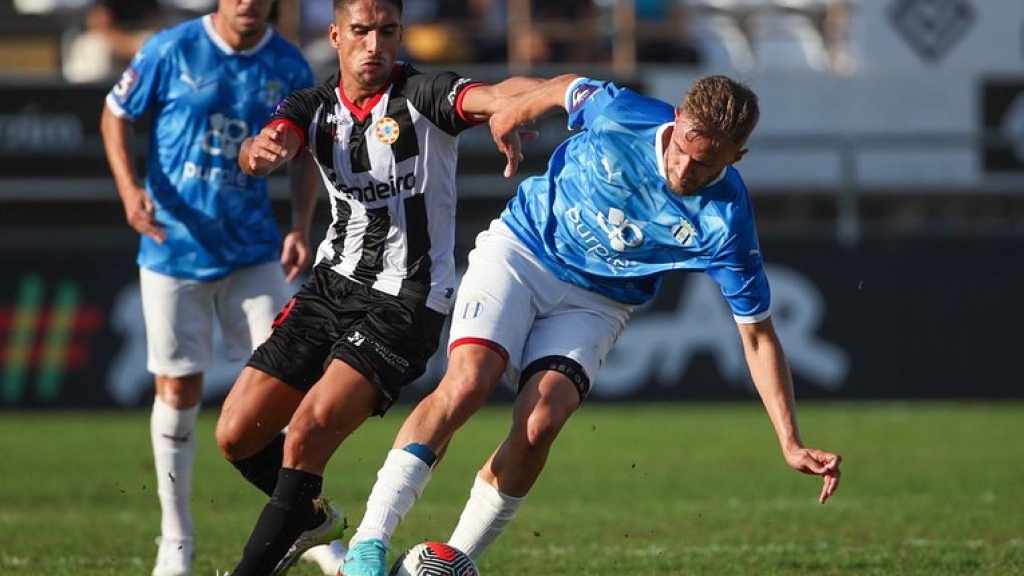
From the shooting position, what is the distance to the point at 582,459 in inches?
478

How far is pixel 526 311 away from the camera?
6270mm

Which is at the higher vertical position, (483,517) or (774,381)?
(774,381)

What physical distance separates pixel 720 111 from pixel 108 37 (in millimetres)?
11891

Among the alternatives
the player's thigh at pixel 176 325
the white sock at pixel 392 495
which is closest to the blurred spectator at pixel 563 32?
the player's thigh at pixel 176 325

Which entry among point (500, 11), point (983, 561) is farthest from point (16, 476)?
point (500, 11)

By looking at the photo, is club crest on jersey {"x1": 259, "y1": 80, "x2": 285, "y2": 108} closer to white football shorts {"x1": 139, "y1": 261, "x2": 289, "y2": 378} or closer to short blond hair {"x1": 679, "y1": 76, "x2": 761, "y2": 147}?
white football shorts {"x1": 139, "y1": 261, "x2": 289, "y2": 378}

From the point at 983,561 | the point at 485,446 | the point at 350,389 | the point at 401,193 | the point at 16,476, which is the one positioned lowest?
the point at 485,446

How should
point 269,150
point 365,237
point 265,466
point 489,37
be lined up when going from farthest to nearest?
1. point 489,37
2. point 265,466
3. point 365,237
4. point 269,150

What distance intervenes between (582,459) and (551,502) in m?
2.34

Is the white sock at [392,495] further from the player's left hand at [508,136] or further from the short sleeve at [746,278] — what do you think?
the short sleeve at [746,278]

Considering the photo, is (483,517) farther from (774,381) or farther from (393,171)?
(393,171)

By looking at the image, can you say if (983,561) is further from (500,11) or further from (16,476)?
(500,11)

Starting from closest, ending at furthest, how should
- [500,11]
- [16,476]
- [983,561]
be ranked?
[983,561] → [16,476] → [500,11]

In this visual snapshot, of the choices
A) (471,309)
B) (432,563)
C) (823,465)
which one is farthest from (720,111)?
(432,563)
